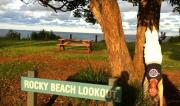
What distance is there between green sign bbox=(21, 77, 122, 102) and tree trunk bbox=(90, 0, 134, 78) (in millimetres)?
3550

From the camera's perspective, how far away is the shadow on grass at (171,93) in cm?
1352

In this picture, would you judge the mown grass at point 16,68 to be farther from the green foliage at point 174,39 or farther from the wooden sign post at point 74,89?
the green foliage at point 174,39

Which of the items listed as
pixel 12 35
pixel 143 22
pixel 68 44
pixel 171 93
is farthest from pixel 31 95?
pixel 12 35

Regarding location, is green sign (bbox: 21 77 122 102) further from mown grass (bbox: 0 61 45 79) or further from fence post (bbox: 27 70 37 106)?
mown grass (bbox: 0 61 45 79)

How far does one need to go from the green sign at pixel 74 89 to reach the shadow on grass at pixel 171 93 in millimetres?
5564

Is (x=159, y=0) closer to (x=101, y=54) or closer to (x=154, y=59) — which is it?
(x=154, y=59)

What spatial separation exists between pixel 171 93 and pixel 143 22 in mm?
3945

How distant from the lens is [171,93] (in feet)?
50.6

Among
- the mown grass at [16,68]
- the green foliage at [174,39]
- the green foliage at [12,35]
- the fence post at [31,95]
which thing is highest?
the fence post at [31,95]

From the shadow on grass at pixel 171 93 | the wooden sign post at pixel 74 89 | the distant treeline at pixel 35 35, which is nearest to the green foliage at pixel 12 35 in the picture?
the distant treeline at pixel 35 35

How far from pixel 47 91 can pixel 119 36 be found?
3.70 m

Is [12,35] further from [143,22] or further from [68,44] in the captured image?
[143,22]

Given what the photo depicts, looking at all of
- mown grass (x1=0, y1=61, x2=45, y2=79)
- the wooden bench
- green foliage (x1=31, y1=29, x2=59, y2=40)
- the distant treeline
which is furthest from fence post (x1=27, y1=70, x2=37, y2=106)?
green foliage (x1=31, y1=29, x2=59, y2=40)

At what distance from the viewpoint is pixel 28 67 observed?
19312mm
